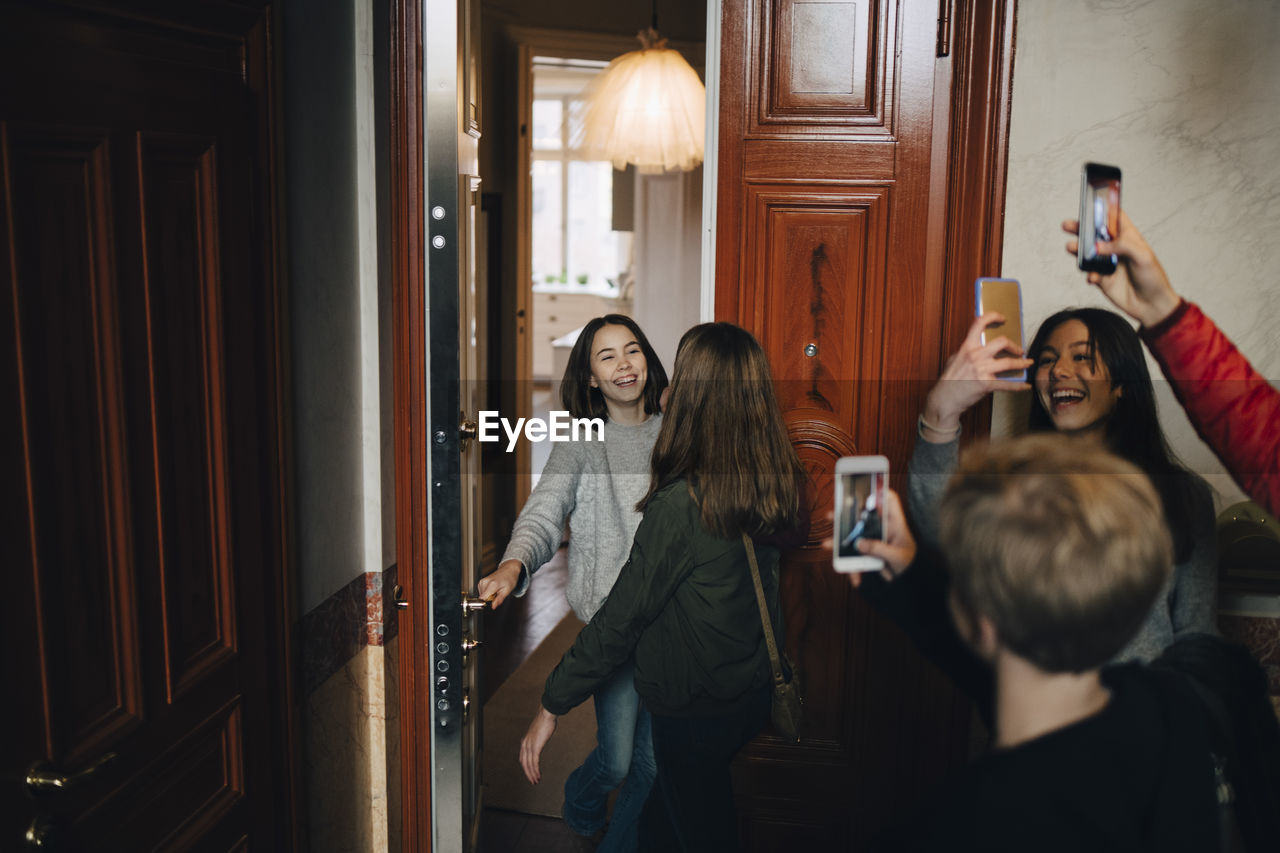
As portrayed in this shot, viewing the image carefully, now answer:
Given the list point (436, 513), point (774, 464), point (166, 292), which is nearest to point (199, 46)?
point (166, 292)

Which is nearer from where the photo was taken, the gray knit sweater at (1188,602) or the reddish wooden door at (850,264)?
the gray knit sweater at (1188,602)

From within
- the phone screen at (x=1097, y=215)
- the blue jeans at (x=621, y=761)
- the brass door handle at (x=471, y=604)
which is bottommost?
the blue jeans at (x=621, y=761)

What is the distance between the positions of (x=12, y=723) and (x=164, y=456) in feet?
1.39

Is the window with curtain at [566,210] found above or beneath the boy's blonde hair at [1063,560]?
above

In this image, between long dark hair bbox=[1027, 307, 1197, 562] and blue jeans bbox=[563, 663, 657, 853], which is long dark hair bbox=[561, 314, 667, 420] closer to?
blue jeans bbox=[563, 663, 657, 853]

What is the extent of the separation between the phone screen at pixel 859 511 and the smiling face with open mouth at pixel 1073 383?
0.51 meters

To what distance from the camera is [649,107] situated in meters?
3.67

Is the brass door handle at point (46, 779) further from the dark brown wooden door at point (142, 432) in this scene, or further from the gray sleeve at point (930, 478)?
the gray sleeve at point (930, 478)

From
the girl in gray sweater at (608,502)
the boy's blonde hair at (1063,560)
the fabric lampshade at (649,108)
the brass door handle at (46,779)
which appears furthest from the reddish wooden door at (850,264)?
the fabric lampshade at (649,108)

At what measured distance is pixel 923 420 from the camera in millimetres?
1562

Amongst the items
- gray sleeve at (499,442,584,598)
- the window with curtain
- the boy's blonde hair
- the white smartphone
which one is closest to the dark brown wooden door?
gray sleeve at (499,442,584,598)

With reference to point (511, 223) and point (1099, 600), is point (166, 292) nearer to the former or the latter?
point (1099, 600)

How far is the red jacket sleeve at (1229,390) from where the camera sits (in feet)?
4.07

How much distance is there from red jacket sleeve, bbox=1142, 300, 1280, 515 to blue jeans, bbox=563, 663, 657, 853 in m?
1.28
